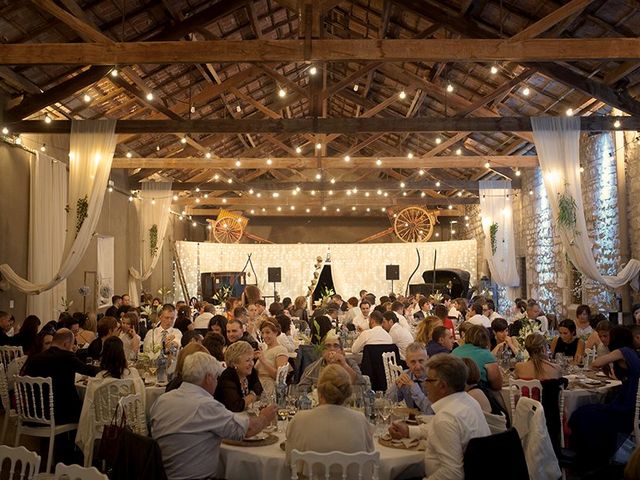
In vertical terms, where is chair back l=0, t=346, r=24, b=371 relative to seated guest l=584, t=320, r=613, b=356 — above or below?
below

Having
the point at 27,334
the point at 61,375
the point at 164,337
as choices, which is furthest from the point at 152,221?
the point at 61,375

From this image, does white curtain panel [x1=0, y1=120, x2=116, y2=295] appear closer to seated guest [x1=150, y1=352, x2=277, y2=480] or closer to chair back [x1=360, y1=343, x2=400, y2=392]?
chair back [x1=360, y1=343, x2=400, y2=392]

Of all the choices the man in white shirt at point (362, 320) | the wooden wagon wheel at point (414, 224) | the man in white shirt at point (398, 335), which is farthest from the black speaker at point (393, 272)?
the man in white shirt at point (398, 335)

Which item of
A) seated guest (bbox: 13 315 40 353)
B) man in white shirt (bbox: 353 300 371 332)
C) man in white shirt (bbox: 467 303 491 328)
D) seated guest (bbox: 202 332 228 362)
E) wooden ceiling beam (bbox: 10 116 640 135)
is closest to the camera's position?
seated guest (bbox: 202 332 228 362)

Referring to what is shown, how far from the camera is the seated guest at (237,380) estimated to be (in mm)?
4082

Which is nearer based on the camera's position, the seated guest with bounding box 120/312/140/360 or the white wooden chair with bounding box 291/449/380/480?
the white wooden chair with bounding box 291/449/380/480

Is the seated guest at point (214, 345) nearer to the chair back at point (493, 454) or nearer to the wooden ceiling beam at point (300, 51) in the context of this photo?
the chair back at point (493, 454)

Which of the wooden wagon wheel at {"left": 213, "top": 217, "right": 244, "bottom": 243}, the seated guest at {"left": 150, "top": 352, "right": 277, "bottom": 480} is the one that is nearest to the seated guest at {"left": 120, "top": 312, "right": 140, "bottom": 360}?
the seated guest at {"left": 150, "top": 352, "right": 277, "bottom": 480}

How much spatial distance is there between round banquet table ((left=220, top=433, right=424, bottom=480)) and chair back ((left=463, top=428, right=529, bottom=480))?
491 millimetres

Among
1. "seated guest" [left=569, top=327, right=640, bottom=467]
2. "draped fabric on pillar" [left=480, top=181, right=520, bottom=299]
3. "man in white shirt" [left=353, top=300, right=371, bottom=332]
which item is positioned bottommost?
"seated guest" [left=569, top=327, right=640, bottom=467]

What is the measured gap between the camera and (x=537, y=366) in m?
5.08

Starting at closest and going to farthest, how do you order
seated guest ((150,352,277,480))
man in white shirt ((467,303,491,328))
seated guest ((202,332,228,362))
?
1. seated guest ((150,352,277,480))
2. seated guest ((202,332,228,362))
3. man in white shirt ((467,303,491,328))

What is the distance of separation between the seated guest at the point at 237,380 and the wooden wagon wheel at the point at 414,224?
720 inches

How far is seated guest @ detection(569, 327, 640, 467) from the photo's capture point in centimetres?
484
